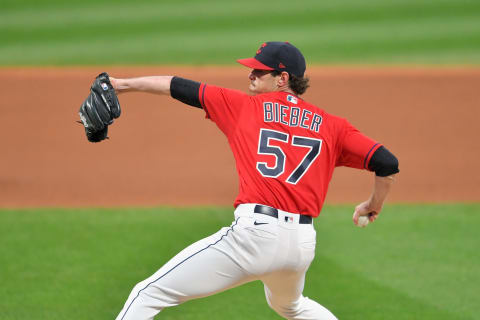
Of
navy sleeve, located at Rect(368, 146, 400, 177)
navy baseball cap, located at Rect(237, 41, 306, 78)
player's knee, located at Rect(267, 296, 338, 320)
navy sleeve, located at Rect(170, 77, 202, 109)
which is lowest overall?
player's knee, located at Rect(267, 296, 338, 320)

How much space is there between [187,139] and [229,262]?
24.0 feet

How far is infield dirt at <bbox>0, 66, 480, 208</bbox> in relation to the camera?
9.10 metres

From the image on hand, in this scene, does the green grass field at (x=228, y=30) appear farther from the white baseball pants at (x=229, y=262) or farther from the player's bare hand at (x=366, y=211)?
the white baseball pants at (x=229, y=262)

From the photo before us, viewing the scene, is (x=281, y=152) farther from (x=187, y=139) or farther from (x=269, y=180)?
(x=187, y=139)

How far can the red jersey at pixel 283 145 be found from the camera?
3865 millimetres

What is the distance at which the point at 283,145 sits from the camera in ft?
12.8

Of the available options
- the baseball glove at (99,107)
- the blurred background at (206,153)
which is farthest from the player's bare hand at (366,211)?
the baseball glove at (99,107)

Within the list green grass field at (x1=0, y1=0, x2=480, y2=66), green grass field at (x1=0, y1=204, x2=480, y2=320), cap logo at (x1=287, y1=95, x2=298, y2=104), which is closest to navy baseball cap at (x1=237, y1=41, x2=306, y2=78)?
cap logo at (x1=287, y1=95, x2=298, y2=104)

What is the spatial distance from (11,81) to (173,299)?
10.8 m

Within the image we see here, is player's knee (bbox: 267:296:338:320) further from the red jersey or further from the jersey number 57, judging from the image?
the jersey number 57

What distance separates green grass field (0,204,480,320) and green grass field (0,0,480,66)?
25.7 feet

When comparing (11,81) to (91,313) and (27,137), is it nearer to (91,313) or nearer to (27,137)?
(27,137)

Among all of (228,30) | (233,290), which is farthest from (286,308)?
(228,30)

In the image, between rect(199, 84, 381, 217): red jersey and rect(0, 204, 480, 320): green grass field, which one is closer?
rect(199, 84, 381, 217): red jersey
